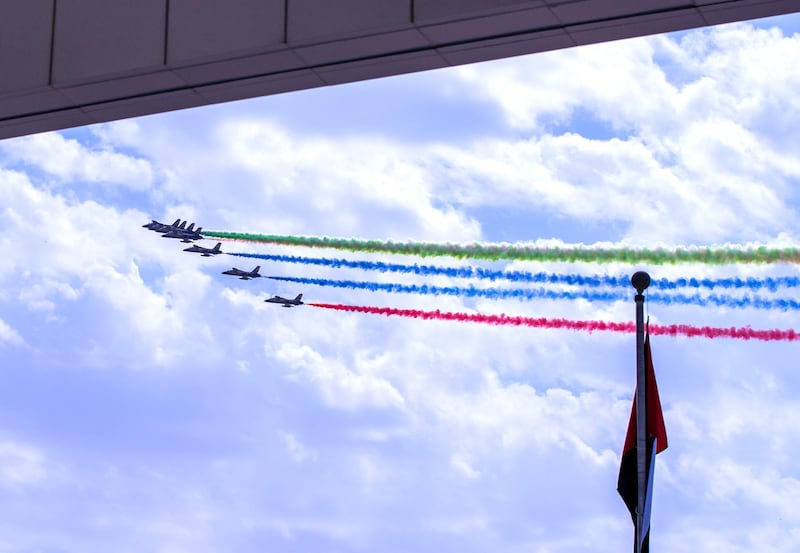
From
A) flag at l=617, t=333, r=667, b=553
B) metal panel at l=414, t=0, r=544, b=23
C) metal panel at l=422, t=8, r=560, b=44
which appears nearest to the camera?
metal panel at l=414, t=0, r=544, b=23

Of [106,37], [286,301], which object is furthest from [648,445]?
[286,301]

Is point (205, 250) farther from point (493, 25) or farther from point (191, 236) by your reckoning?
point (493, 25)

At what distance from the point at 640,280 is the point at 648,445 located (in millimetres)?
2411

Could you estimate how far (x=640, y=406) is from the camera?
15.7m

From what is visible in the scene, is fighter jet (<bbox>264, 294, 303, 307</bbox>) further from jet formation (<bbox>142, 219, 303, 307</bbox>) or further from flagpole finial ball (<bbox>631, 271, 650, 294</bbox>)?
flagpole finial ball (<bbox>631, 271, 650, 294</bbox>)

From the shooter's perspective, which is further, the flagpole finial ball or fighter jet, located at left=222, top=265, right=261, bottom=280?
fighter jet, located at left=222, top=265, right=261, bottom=280

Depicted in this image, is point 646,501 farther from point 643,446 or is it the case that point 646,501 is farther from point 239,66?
point 239,66

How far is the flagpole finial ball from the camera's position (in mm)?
15648

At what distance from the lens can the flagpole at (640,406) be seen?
15336mm

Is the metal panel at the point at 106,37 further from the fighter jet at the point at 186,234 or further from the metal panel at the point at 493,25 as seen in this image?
the fighter jet at the point at 186,234

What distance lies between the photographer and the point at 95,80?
1212cm

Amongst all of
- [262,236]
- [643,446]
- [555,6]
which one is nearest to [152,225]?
[262,236]

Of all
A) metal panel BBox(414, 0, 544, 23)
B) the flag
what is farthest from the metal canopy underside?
the flag

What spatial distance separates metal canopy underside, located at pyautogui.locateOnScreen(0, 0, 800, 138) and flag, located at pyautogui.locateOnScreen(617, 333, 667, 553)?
6.53 metres
